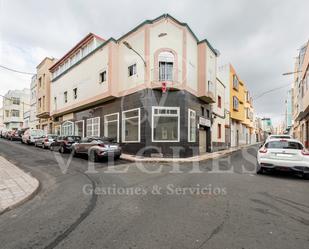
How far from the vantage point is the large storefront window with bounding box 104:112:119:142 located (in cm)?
1848

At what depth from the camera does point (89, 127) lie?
73.2ft

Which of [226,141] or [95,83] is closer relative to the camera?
[95,83]

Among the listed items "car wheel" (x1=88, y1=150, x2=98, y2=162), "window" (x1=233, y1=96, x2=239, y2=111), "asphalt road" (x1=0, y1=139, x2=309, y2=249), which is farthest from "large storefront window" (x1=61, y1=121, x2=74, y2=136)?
"window" (x1=233, y1=96, x2=239, y2=111)

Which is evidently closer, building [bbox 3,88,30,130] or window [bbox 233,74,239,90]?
window [bbox 233,74,239,90]

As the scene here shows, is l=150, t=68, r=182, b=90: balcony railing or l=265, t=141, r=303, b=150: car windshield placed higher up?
l=150, t=68, r=182, b=90: balcony railing

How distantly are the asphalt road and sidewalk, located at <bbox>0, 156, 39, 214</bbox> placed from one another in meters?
0.23

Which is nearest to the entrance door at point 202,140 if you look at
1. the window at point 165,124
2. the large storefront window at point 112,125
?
the window at point 165,124

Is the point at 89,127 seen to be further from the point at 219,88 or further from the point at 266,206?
the point at 266,206

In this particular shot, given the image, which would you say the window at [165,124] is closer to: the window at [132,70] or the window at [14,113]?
the window at [132,70]


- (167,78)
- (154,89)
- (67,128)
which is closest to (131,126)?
(154,89)

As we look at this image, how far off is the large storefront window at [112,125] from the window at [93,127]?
142 cm

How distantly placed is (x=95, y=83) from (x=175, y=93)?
8.31 meters

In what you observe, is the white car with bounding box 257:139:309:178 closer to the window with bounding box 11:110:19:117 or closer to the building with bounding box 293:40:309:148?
the building with bounding box 293:40:309:148

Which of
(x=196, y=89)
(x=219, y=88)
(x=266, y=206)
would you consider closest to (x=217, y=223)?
(x=266, y=206)
